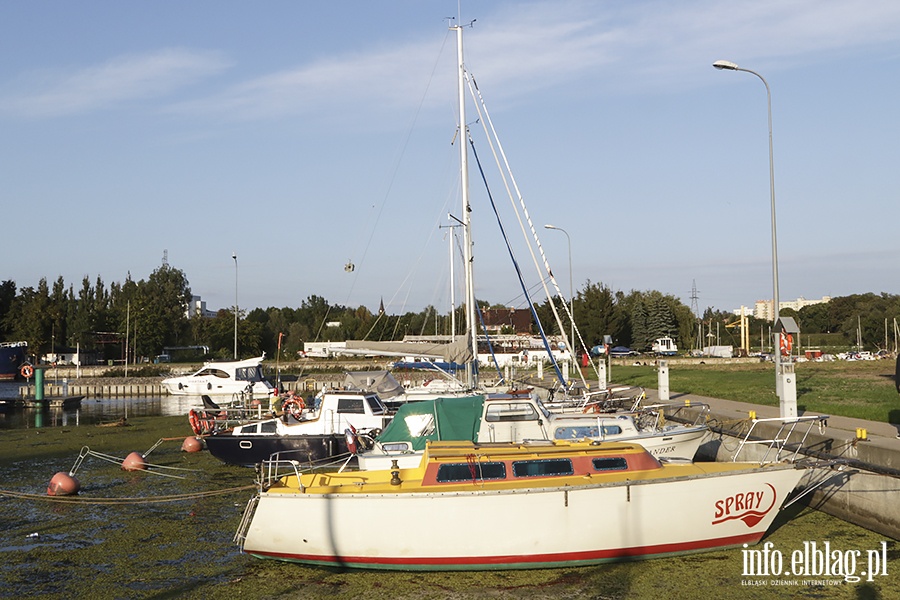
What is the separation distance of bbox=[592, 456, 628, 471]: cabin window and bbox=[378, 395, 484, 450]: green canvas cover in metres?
5.50

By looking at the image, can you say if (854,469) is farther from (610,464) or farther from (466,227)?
(466,227)

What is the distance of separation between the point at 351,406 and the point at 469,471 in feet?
43.2

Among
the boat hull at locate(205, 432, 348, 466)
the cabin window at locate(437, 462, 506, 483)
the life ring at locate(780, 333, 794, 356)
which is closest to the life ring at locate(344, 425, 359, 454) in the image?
the boat hull at locate(205, 432, 348, 466)

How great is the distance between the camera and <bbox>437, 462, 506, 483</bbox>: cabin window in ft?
47.8

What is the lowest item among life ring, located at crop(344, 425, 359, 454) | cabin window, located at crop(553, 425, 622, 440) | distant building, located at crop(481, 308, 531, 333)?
life ring, located at crop(344, 425, 359, 454)

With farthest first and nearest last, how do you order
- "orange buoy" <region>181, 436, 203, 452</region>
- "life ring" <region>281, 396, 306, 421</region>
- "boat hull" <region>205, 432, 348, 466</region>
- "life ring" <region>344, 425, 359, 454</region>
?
"orange buoy" <region>181, 436, 203, 452</region>, "life ring" <region>281, 396, 306, 421</region>, "boat hull" <region>205, 432, 348, 466</region>, "life ring" <region>344, 425, 359, 454</region>

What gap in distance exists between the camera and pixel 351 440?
24.1 meters

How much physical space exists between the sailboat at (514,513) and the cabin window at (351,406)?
12.1 metres

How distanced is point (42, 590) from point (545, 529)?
854 cm

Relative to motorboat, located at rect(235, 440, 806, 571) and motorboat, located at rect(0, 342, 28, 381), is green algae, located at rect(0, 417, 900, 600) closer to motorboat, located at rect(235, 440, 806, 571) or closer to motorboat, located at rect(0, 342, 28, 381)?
motorboat, located at rect(235, 440, 806, 571)

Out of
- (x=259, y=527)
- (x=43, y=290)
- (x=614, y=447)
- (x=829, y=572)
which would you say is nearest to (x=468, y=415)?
(x=614, y=447)

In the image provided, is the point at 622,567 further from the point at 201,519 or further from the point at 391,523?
the point at 201,519

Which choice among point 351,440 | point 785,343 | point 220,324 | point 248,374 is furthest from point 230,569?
point 220,324

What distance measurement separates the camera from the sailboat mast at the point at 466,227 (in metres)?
32.6
